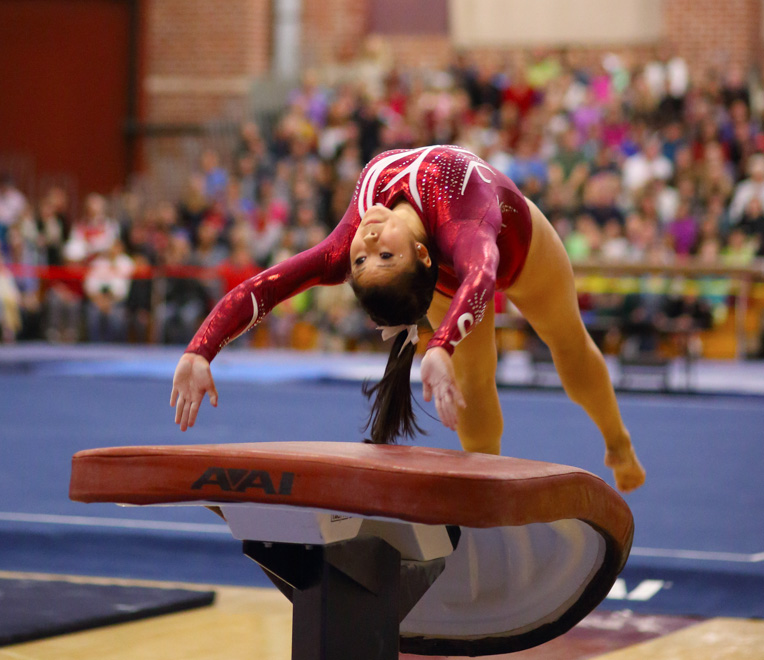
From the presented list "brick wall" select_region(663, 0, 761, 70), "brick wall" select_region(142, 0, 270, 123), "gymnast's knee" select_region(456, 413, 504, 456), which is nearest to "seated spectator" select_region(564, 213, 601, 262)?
"brick wall" select_region(663, 0, 761, 70)

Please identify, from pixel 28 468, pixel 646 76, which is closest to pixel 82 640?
pixel 28 468

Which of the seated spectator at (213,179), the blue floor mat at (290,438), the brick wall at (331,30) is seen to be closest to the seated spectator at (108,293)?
the seated spectator at (213,179)

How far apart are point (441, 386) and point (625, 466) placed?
1234 mm

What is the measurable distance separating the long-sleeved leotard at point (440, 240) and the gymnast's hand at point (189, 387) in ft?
0.17

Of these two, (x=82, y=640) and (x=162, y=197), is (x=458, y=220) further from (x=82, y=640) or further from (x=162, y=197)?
(x=162, y=197)

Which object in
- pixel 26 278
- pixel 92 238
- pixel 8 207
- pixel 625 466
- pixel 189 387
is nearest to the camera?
pixel 189 387

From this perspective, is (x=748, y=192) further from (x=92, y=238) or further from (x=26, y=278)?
(x=26, y=278)

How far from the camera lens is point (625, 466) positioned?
2.91 meters

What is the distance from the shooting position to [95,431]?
4.76 m

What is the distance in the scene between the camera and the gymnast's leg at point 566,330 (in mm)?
2705

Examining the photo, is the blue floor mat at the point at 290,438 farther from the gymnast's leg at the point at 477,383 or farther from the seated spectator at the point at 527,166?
the seated spectator at the point at 527,166

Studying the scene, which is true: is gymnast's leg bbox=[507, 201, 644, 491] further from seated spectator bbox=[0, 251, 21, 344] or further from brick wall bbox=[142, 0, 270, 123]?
brick wall bbox=[142, 0, 270, 123]

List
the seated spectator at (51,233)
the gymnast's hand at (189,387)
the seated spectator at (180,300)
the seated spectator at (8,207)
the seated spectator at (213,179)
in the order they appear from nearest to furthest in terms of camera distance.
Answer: the gymnast's hand at (189,387), the seated spectator at (180,300), the seated spectator at (51,233), the seated spectator at (8,207), the seated spectator at (213,179)

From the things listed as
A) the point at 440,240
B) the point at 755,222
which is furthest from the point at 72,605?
the point at 755,222
